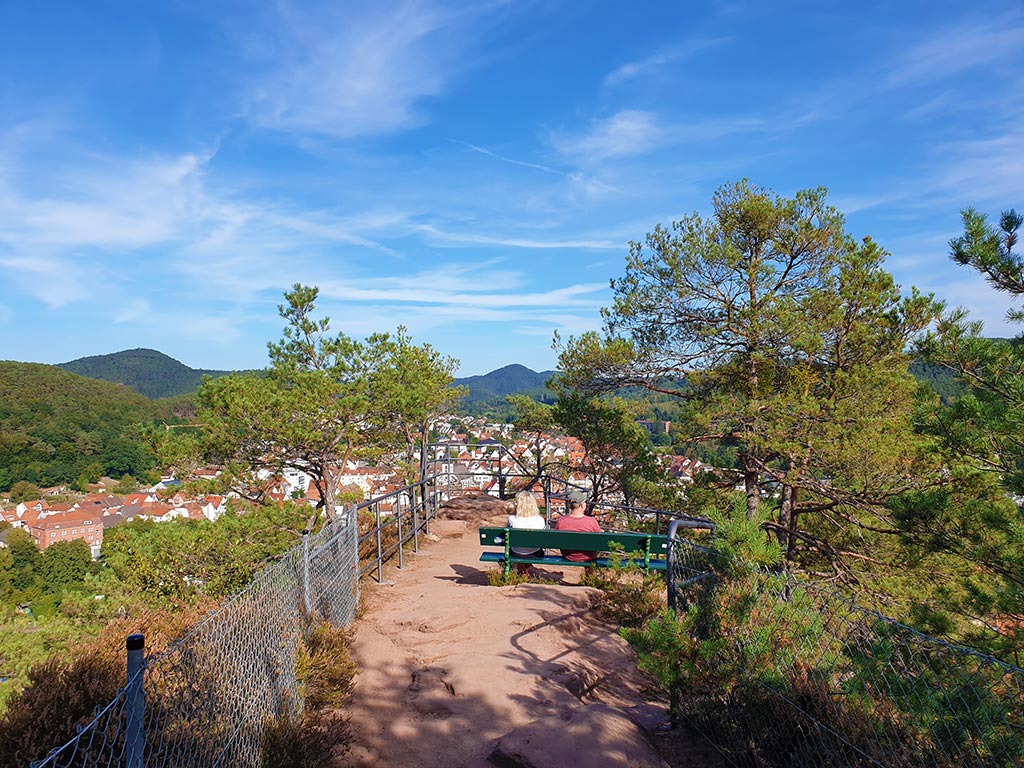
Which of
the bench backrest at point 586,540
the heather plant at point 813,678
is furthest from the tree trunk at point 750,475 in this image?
the heather plant at point 813,678

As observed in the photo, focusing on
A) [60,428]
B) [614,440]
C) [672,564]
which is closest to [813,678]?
[672,564]

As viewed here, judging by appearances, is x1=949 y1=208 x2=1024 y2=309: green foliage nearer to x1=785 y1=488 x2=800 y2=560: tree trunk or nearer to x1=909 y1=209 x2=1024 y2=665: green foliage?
x1=909 y1=209 x2=1024 y2=665: green foliage

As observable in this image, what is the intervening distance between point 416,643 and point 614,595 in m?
2.35

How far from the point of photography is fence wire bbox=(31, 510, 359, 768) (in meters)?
2.25

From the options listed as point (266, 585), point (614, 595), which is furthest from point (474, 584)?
point (266, 585)

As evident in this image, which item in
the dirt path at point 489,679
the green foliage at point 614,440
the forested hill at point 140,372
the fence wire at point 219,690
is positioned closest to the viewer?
the fence wire at point 219,690

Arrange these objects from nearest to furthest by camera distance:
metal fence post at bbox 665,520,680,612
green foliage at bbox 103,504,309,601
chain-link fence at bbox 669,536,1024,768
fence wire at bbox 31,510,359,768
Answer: fence wire at bbox 31,510,359,768 → chain-link fence at bbox 669,536,1024,768 → metal fence post at bbox 665,520,680,612 → green foliage at bbox 103,504,309,601

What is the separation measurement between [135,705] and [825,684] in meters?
3.03

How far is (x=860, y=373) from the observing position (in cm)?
948

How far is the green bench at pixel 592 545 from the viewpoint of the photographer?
7.11 metres

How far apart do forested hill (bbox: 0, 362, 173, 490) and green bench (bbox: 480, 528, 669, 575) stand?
8103cm

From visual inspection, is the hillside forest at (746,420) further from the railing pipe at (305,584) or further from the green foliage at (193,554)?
the railing pipe at (305,584)

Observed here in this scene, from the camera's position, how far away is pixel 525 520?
319 inches

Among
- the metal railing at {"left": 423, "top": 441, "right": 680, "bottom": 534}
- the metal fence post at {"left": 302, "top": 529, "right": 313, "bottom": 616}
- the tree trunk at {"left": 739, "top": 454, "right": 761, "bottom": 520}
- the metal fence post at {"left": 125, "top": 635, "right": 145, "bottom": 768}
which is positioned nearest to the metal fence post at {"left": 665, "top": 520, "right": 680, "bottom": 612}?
the metal fence post at {"left": 302, "top": 529, "right": 313, "bottom": 616}
